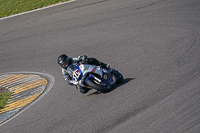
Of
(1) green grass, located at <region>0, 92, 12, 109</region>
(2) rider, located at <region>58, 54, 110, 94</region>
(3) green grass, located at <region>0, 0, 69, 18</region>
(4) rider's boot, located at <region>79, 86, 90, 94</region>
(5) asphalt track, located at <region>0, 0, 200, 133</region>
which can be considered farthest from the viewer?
(3) green grass, located at <region>0, 0, 69, 18</region>

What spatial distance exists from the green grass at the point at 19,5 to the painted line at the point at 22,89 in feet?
23.5

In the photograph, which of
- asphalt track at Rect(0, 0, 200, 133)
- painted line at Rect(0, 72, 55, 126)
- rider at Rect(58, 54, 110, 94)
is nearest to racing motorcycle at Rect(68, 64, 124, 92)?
rider at Rect(58, 54, 110, 94)

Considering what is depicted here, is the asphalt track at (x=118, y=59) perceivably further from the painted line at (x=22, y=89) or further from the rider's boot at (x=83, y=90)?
the painted line at (x=22, y=89)

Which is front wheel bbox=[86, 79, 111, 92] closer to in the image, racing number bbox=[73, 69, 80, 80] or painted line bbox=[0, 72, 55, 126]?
racing number bbox=[73, 69, 80, 80]

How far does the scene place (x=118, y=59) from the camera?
34.8 feet

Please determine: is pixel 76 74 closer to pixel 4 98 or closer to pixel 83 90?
pixel 83 90

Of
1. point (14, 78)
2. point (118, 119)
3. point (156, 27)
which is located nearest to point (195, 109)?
point (118, 119)

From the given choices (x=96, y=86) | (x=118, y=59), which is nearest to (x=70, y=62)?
(x=96, y=86)

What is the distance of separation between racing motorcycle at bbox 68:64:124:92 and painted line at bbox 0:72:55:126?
7.85ft

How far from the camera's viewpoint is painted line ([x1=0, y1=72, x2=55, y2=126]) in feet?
30.9

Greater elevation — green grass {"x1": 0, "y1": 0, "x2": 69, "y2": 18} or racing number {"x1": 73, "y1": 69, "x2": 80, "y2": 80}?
green grass {"x1": 0, "y1": 0, "x2": 69, "y2": 18}

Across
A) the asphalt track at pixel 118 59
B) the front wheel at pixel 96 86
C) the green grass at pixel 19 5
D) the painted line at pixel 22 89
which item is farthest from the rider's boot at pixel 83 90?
the green grass at pixel 19 5

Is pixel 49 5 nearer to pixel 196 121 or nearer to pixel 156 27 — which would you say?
pixel 156 27

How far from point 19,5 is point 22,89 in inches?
408
